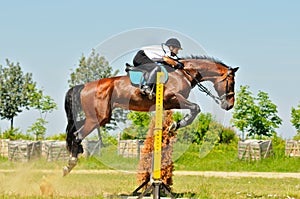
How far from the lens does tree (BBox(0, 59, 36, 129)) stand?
41.2 metres

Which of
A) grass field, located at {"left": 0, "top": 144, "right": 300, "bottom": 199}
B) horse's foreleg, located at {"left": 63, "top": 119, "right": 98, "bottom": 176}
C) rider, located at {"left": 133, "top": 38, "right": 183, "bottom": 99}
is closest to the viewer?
rider, located at {"left": 133, "top": 38, "right": 183, "bottom": 99}

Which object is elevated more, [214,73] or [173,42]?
[173,42]

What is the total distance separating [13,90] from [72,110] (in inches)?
1344

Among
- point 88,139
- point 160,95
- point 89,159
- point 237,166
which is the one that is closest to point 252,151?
point 237,166

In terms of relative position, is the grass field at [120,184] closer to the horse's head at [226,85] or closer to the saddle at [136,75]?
the horse's head at [226,85]

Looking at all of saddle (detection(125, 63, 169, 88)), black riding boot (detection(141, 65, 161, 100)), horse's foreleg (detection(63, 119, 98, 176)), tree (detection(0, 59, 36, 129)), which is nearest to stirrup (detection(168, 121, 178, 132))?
black riding boot (detection(141, 65, 161, 100))

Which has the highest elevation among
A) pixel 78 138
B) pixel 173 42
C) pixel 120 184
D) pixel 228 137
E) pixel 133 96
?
pixel 173 42

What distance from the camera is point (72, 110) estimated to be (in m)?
10.2

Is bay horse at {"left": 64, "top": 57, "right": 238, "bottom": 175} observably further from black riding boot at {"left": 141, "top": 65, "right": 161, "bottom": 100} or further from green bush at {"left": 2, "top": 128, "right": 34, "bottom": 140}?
green bush at {"left": 2, "top": 128, "right": 34, "bottom": 140}

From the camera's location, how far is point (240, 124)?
2578 cm

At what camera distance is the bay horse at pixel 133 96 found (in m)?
8.85

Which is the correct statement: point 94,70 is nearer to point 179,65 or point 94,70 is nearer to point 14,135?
point 179,65

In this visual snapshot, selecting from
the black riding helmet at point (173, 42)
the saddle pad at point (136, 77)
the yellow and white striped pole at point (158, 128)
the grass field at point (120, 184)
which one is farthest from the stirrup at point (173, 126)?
the black riding helmet at point (173, 42)

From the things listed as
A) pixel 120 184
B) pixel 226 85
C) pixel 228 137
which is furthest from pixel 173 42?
pixel 228 137
